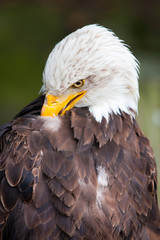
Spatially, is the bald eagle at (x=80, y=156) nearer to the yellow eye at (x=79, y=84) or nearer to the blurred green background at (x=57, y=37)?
the yellow eye at (x=79, y=84)

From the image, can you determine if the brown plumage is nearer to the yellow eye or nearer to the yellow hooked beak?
the yellow hooked beak

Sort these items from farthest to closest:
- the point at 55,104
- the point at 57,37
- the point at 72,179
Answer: the point at 57,37
the point at 55,104
the point at 72,179

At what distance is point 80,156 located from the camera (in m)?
3.52

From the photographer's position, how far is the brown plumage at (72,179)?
3436mm

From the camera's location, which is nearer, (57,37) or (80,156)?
(80,156)

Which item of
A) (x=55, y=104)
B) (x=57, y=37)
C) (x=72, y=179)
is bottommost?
(x=57, y=37)

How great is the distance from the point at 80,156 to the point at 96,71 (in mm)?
559

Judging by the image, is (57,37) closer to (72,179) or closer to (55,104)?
(55,104)

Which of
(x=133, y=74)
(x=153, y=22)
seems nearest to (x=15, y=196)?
(x=133, y=74)

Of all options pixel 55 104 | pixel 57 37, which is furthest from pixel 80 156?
pixel 57 37

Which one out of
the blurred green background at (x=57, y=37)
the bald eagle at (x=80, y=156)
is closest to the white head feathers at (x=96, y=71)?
the bald eagle at (x=80, y=156)

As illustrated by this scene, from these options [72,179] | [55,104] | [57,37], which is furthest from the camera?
[57,37]

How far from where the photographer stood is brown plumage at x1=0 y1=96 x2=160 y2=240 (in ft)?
11.3

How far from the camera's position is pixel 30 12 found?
27.3 feet
